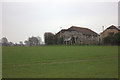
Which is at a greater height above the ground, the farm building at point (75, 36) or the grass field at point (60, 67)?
the farm building at point (75, 36)

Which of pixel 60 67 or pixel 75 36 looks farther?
pixel 75 36

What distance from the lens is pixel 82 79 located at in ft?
27.2

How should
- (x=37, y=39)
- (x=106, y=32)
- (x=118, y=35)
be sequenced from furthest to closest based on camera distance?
(x=37, y=39) → (x=106, y=32) → (x=118, y=35)

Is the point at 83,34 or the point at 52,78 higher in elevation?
the point at 83,34

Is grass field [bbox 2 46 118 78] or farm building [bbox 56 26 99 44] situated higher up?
farm building [bbox 56 26 99 44]

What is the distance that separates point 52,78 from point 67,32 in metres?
80.7

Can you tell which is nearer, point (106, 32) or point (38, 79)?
point (38, 79)

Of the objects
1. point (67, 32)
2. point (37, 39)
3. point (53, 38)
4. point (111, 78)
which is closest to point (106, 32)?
point (67, 32)

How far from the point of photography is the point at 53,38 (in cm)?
7944

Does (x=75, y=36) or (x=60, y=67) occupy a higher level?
(x=75, y=36)

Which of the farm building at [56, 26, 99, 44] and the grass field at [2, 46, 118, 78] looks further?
the farm building at [56, 26, 99, 44]

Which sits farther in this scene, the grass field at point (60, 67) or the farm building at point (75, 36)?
the farm building at point (75, 36)

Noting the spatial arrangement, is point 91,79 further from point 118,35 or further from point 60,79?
point 118,35

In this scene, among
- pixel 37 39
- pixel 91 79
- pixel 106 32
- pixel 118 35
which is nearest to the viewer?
pixel 91 79
